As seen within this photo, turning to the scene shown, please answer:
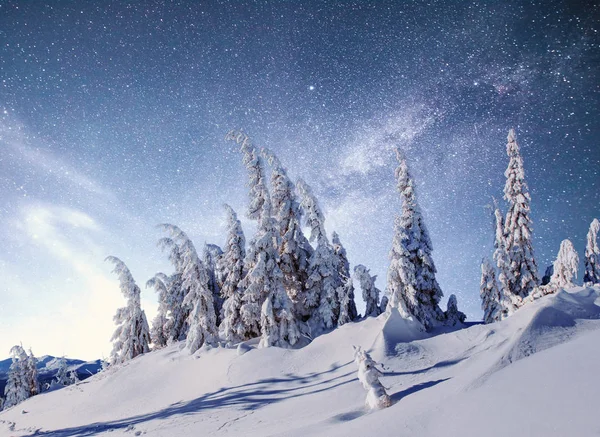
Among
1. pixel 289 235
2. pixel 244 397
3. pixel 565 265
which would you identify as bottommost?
pixel 244 397

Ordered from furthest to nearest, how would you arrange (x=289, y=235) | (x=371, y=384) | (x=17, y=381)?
(x=17, y=381) < (x=289, y=235) < (x=371, y=384)

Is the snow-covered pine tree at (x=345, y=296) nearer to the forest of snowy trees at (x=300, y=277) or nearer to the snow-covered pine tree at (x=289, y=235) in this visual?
the forest of snowy trees at (x=300, y=277)

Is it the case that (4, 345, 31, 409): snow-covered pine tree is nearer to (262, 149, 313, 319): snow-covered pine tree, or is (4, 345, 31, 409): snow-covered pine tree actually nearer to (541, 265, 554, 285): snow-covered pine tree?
(262, 149, 313, 319): snow-covered pine tree

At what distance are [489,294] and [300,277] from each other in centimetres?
1701

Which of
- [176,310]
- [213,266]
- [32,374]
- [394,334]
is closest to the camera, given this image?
[394,334]

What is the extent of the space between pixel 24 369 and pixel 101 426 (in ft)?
123

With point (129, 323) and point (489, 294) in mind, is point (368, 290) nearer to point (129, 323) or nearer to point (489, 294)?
point (489, 294)

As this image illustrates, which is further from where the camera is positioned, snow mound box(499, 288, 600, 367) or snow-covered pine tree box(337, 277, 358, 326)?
snow-covered pine tree box(337, 277, 358, 326)

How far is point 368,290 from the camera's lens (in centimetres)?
2595

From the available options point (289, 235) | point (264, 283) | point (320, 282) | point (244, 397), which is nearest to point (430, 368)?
point (244, 397)

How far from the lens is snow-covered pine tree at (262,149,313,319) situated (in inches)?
1002

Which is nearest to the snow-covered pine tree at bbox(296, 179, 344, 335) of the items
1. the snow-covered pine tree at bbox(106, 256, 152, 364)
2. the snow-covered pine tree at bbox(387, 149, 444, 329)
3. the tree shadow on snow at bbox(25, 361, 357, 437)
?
the snow-covered pine tree at bbox(387, 149, 444, 329)

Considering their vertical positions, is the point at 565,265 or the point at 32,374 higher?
the point at 565,265

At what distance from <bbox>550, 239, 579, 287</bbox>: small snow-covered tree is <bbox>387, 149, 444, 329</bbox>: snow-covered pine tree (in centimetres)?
1090
